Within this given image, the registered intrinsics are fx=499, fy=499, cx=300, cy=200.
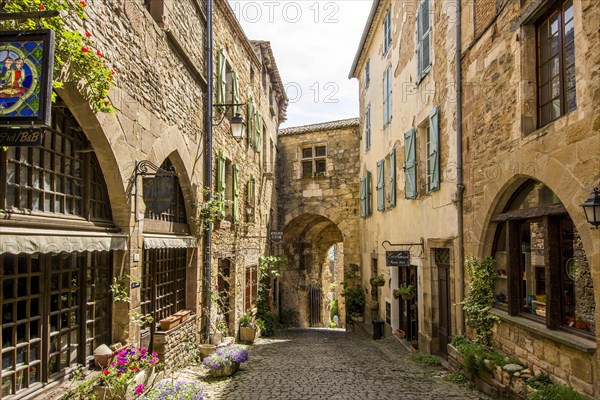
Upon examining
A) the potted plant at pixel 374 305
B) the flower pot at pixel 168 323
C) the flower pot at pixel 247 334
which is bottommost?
the flower pot at pixel 247 334

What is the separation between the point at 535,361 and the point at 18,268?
526cm

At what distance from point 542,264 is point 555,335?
0.95 meters

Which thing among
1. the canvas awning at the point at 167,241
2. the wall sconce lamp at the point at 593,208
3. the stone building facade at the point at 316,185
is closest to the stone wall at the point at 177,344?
the canvas awning at the point at 167,241

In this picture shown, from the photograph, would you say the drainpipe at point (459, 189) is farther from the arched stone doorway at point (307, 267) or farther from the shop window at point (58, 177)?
the arched stone doorway at point (307, 267)

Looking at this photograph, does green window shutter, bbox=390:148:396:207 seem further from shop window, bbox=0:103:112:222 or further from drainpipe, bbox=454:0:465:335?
shop window, bbox=0:103:112:222

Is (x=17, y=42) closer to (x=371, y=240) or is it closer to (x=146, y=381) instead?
(x=146, y=381)

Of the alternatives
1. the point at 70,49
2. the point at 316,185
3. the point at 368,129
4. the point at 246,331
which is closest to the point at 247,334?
the point at 246,331

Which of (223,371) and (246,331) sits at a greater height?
(223,371)

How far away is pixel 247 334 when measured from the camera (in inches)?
468

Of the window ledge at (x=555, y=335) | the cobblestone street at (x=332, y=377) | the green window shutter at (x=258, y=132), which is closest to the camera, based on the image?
the window ledge at (x=555, y=335)

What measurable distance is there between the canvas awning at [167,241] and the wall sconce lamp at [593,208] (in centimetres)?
493

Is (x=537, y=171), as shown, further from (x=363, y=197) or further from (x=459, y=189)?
(x=363, y=197)

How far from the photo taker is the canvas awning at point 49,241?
3.66 meters

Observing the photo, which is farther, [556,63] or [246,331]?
[246,331]
